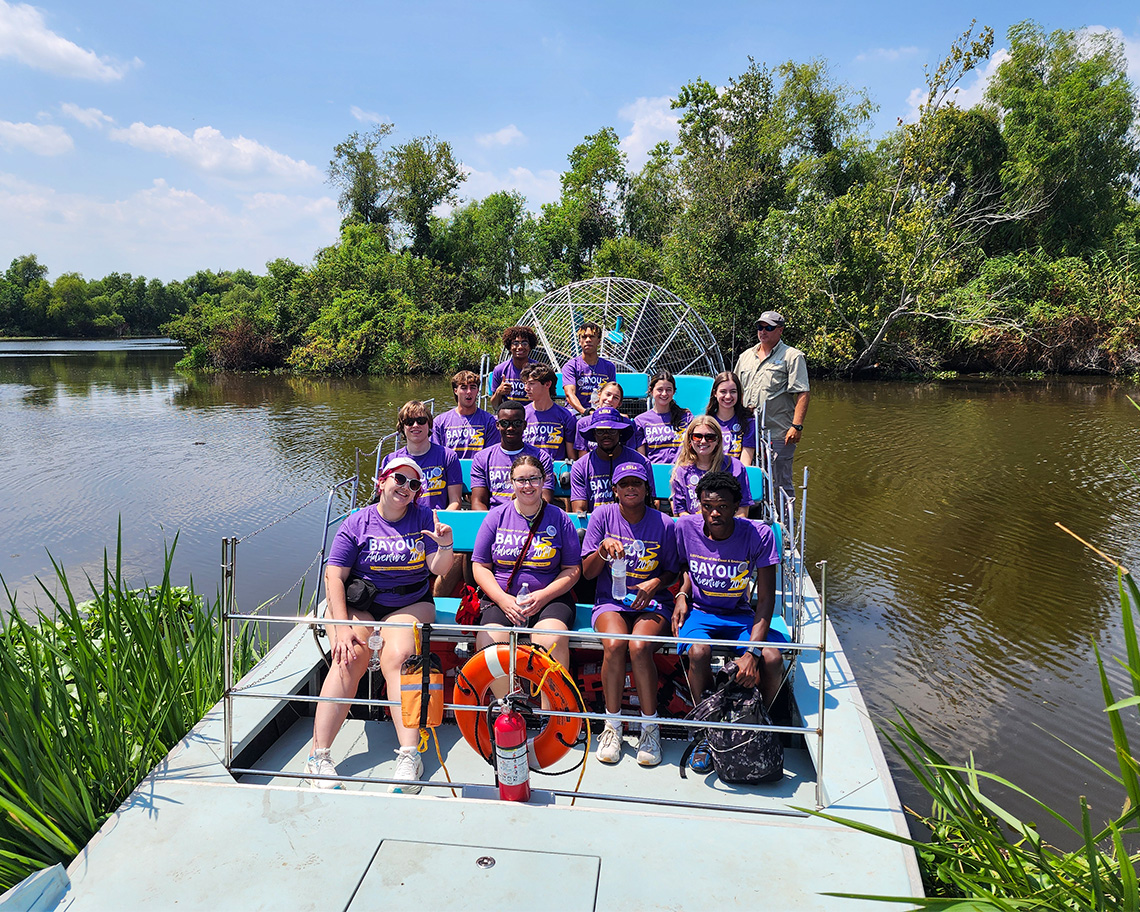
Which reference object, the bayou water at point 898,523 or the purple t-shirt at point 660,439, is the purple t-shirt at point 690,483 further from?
the bayou water at point 898,523

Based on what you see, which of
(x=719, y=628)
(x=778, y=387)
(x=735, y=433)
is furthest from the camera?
(x=778, y=387)

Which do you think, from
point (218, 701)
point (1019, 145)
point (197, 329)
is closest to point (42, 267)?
point (197, 329)

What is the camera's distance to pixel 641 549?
4309mm

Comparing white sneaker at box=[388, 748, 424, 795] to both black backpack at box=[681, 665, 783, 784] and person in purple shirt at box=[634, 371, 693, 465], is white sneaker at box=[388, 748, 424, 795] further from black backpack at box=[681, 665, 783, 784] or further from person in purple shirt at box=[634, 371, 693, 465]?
person in purple shirt at box=[634, 371, 693, 465]

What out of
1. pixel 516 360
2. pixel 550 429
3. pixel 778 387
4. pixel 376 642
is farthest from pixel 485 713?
pixel 778 387

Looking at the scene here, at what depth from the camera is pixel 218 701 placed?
4.21 meters

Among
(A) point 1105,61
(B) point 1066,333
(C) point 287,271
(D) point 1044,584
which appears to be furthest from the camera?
(C) point 287,271

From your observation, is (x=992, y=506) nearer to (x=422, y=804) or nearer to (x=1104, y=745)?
(x=1104, y=745)

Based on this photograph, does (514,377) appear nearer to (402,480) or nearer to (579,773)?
(402,480)

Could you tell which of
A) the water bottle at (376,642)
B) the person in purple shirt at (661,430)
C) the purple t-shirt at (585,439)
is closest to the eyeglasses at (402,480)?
the water bottle at (376,642)

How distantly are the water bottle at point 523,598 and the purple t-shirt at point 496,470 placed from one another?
1.19m

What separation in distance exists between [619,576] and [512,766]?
1.22 meters

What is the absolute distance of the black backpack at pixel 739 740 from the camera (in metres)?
3.75

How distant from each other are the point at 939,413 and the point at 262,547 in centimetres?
1663
